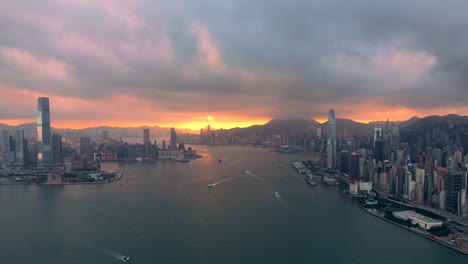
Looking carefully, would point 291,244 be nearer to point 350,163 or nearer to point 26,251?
point 26,251

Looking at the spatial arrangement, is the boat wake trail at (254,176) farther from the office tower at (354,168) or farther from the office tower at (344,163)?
the office tower at (344,163)

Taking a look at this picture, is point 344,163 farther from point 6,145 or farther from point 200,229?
point 6,145

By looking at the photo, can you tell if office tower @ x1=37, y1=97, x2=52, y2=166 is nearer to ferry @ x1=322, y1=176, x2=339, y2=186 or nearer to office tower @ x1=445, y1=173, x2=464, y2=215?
ferry @ x1=322, y1=176, x2=339, y2=186

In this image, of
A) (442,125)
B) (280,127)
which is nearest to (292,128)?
(280,127)

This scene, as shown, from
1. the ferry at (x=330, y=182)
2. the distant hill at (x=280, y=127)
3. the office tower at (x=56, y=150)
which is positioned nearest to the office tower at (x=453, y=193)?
the ferry at (x=330, y=182)

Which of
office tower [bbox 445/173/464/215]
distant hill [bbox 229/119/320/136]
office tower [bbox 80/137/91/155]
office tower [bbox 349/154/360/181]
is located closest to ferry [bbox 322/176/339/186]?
office tower [bbox 349/154/360/181]

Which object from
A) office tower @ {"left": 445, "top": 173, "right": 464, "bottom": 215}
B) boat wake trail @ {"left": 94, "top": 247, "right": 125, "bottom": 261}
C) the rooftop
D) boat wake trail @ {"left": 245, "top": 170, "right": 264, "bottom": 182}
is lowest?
boat wake trail @ {"left": 94, "top": 247, "right": 125, "bottom": 261}
